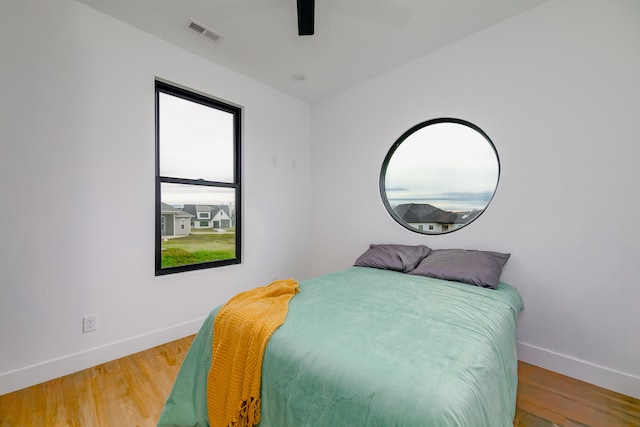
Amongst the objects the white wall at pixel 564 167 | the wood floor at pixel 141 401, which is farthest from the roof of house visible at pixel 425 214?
the wood floor at pixel 141 401

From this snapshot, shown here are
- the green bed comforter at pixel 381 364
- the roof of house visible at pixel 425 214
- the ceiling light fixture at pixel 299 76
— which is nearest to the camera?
the green bed comforter at pixel 381 364

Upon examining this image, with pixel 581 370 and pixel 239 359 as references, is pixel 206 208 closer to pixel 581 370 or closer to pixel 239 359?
pixel 239 359

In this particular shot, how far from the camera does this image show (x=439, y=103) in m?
2.62

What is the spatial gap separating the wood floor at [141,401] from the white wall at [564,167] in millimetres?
195

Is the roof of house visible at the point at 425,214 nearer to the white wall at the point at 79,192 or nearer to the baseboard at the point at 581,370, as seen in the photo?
the baseboard at the point at 581,370

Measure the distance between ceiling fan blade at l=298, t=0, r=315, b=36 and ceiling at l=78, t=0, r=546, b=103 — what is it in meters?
0.23

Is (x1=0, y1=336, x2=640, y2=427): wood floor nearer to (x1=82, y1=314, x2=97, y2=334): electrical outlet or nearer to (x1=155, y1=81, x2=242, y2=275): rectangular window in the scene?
(x1=82, y1=314, x2=97, y2=334): electrical outlet

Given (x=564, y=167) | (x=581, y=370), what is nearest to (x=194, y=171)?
(x=564, y=167)

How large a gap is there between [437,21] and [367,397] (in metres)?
2.65

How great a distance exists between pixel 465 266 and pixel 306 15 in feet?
6.94

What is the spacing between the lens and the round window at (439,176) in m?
2.45

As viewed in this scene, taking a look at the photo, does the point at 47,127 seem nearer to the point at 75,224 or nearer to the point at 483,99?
the point at 75,224

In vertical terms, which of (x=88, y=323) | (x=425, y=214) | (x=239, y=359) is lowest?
(x=88, y=323)

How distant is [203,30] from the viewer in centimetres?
229
